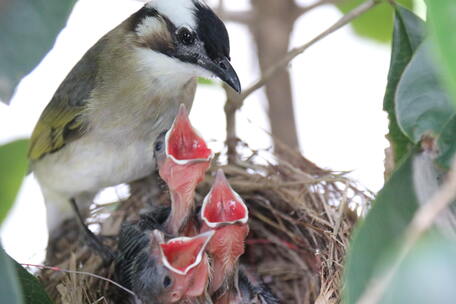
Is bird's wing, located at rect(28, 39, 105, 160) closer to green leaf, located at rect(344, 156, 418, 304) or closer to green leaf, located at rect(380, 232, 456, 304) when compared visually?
green leaf, located at rect(344, 156, 418, 304)

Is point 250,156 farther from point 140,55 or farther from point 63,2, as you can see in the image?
point 63,2

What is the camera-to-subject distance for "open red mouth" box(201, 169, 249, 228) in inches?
82.2

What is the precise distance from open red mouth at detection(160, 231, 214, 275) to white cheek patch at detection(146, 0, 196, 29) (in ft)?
2.02

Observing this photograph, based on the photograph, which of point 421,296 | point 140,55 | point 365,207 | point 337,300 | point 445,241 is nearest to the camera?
point 421,296

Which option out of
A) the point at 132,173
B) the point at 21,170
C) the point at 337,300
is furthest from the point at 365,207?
the point at 21,170

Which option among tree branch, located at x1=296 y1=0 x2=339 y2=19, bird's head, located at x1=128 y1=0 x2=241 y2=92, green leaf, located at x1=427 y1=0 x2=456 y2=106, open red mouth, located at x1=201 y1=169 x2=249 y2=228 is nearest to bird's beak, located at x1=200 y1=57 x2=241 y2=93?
bird's head, located at x1=128 y1=0 x2=241 y2=92

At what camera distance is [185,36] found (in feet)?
7.10

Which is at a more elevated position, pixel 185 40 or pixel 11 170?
pixel 185 40

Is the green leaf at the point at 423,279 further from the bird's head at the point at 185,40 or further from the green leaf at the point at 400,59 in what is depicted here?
the bird's head at the point at 185,40

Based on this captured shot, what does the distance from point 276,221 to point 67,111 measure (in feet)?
2.62

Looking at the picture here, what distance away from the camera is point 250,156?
2.67 meters

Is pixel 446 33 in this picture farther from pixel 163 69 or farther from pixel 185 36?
pixel 163 69

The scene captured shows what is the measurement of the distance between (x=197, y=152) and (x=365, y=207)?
528 mm

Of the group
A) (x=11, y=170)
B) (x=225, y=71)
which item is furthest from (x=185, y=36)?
(x=11, y=170)
